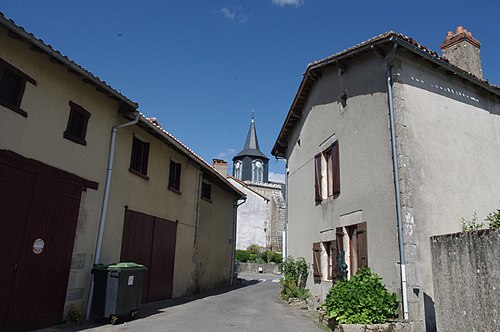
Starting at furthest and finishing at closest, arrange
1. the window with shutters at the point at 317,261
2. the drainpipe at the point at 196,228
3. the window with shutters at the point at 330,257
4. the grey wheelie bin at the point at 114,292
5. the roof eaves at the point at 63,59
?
the drainpipe at the point at 196,228 → the window with shutters at the point at 317,261 → the window with shutters at the point at 330,257 → the grey wheelie bin at the point at 114,292 → the roof eaves at the point at 63,59

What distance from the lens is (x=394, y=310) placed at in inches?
281

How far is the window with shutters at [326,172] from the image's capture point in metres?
10.4

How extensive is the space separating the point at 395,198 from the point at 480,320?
3.50m

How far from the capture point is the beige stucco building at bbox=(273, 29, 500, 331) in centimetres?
756

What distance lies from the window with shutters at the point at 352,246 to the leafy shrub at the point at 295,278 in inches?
114

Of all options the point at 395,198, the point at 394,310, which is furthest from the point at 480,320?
the point at 395,198

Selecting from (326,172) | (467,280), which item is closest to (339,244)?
(326,172)

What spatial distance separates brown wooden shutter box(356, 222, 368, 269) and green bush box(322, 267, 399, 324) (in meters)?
0.67

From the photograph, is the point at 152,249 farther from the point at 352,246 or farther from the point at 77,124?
the point at 352,246

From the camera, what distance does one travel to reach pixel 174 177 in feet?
42.6

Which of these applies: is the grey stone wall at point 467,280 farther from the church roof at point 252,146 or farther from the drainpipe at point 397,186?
the church roof at point 252,146

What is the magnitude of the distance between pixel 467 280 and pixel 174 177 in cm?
984

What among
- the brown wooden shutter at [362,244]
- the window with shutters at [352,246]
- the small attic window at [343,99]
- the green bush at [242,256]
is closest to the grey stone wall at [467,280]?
the brown wooden shutter at [362,244]

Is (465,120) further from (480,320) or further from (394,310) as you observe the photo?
(480,320)
